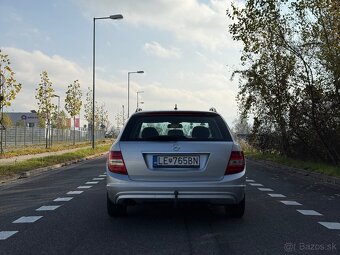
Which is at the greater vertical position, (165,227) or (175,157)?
(175,157)

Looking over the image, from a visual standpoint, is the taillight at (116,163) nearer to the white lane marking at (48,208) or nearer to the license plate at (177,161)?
the license plate at (177,161)

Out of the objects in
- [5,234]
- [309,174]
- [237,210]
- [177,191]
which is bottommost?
[309,174]

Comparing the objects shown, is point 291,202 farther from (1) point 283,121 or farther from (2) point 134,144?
(1) point 283,121

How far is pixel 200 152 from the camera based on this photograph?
6.50 meters

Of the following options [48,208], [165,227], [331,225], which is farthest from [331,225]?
[48,208]

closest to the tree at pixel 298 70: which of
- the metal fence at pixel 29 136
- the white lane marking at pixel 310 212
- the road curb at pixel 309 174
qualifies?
the road curb at pixel 309 174

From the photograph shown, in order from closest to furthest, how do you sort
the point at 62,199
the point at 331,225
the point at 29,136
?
the point at 331,225 → the point at 62,199 → the point at 29,136

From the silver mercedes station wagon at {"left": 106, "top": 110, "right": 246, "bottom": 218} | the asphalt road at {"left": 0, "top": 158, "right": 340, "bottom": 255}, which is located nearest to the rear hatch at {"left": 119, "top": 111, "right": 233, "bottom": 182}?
the silver mercedes station wagon at {"left": 106, "top": 110, "right": 246, "bottom": 218}

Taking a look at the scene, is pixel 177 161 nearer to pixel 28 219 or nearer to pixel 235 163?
pixel 235 163

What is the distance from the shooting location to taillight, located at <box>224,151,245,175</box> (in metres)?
6.58

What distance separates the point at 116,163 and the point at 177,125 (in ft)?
4.30

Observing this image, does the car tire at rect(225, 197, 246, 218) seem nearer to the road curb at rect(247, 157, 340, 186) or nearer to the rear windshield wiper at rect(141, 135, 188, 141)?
the rear windshield wiper at rect(141, 135, 188, 141)

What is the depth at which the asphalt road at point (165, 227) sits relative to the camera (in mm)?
5414

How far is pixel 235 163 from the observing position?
21.8 ft
